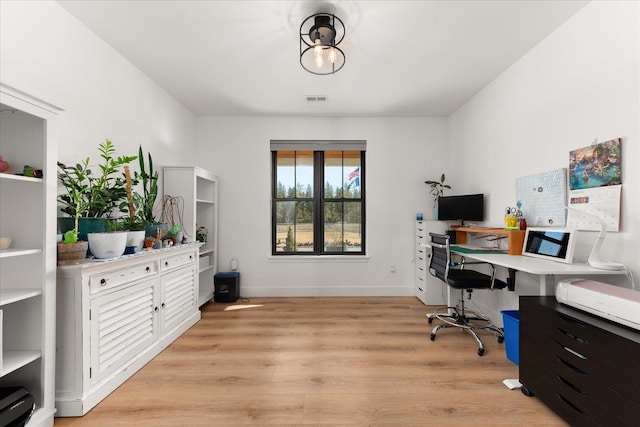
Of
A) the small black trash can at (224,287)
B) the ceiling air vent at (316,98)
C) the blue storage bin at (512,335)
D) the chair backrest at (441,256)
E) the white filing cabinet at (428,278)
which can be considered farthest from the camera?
the small black trash can at (224,287)

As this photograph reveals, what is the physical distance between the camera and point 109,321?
2072 mm

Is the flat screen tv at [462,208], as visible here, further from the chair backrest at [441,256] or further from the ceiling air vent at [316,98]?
the ceiling air vent at [316,98]

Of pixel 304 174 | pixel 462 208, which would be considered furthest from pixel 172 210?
pixel 462 208

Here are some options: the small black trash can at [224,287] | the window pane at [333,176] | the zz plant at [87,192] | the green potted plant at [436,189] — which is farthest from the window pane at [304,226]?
the zz plant at [87,192]

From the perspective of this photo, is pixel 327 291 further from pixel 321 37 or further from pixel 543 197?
pixel 321 37

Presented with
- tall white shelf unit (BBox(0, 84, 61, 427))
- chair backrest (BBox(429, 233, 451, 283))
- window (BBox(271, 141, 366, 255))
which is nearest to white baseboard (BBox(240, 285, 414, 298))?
window (BBox(271, 141, 366, 255))

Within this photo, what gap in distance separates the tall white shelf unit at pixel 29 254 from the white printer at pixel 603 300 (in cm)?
308

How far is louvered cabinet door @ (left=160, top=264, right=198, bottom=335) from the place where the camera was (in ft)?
9.09

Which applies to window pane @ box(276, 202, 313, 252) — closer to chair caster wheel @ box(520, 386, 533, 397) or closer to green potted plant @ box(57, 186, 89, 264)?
green potted plant @ box(57, 186, 89, 264)

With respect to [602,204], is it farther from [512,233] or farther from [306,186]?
[306,186]

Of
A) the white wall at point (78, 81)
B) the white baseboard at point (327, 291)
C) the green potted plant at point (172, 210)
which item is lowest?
the white baseboard at point (327, 291)

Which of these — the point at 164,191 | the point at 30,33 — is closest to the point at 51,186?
the point at 30,33

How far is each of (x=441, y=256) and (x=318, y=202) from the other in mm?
2123

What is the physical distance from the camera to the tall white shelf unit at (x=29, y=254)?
66.9 inches
